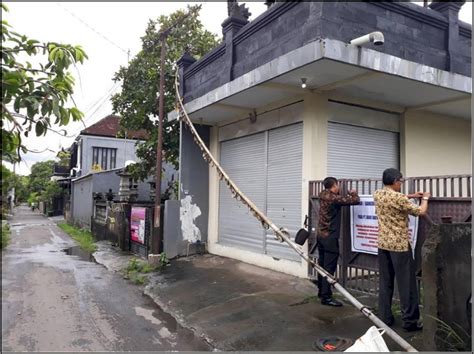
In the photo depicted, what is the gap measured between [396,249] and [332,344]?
1249 millimetres

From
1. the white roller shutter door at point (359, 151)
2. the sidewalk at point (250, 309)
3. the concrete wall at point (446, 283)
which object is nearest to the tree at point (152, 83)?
the sidewalk at point (250, 309)

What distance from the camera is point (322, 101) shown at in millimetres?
7570

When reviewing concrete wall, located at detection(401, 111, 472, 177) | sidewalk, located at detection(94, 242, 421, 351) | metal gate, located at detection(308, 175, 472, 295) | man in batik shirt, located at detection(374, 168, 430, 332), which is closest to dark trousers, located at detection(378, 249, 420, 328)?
man in batik shirt, located at detection(374, 168, 430, 332)

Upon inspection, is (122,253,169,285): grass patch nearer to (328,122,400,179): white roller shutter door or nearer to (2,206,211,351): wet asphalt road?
(2,206,211,351): wet asphalt road

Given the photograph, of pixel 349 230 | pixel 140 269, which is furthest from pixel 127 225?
pixel 349 230

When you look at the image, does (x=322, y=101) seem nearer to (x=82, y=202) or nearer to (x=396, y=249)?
(x=396, y=249)

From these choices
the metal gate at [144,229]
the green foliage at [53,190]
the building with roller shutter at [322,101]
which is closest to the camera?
the building with roller shutter at [322,101]

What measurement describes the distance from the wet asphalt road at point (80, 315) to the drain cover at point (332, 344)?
52.9 inches

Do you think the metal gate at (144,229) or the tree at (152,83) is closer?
the metal gate at (144,229)

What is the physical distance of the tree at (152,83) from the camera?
13305mm

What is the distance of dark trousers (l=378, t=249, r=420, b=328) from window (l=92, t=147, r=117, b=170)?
26.9m

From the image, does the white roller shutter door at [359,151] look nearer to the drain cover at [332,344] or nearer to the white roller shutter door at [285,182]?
the white roller shutter door at [285,182]

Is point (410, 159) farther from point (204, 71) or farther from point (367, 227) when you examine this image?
point (204, 71)

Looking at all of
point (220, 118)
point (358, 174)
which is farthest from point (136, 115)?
point (358, 174)
